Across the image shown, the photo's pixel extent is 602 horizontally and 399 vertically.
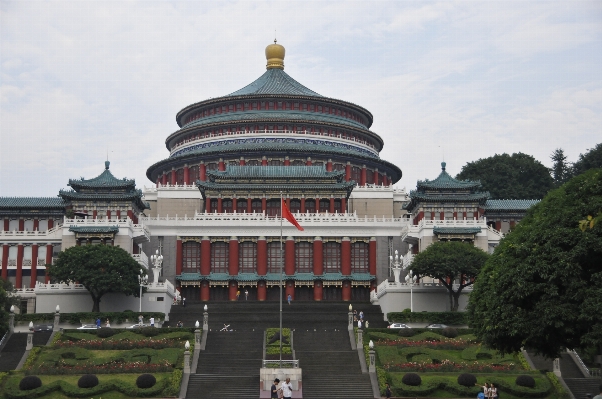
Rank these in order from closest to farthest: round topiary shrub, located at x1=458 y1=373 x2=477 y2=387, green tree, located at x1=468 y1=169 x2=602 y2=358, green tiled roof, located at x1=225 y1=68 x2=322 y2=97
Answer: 1. green tree, located at x1=468 y1=169 x2=602 y2=358
2. round topiary shrub, located at x1=458 y1=373 x2=477 y2=387
3. green tiled roof, located at x1=225 y1=68 x2=322 y2=97

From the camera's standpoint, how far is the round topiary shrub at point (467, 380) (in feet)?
186

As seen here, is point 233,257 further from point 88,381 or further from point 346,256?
point 88,381

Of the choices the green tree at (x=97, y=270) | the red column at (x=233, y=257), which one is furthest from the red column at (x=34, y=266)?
the red column at (x=233, y=257)

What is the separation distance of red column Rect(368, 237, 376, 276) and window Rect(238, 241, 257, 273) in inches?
455

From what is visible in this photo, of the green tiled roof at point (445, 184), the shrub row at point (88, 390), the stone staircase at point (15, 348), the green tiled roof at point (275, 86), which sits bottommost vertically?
the shrub row at point (88, 390)

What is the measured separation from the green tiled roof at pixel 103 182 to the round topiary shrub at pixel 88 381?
38.8 metres

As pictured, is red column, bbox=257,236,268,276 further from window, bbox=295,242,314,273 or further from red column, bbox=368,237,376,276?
red column, bbox=368,237,376,276

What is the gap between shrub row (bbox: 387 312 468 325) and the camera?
75.2m

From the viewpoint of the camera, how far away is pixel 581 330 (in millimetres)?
44531

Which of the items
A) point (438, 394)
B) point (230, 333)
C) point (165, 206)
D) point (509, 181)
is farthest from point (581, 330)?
point (509, 181)

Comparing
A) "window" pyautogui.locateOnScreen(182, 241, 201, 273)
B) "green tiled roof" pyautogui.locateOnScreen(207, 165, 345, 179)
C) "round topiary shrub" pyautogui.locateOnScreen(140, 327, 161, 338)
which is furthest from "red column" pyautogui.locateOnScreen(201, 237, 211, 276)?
"round topiary shrub" pyautogui.locateOnScreen(140, 327, 161, 338)

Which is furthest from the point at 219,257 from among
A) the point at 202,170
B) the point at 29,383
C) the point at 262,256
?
the point at 29,383

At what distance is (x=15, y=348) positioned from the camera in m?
68.2

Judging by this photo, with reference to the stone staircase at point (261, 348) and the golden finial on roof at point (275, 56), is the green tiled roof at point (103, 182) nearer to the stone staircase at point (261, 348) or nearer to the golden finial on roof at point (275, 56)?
the stone staircase at point (261, 348)
